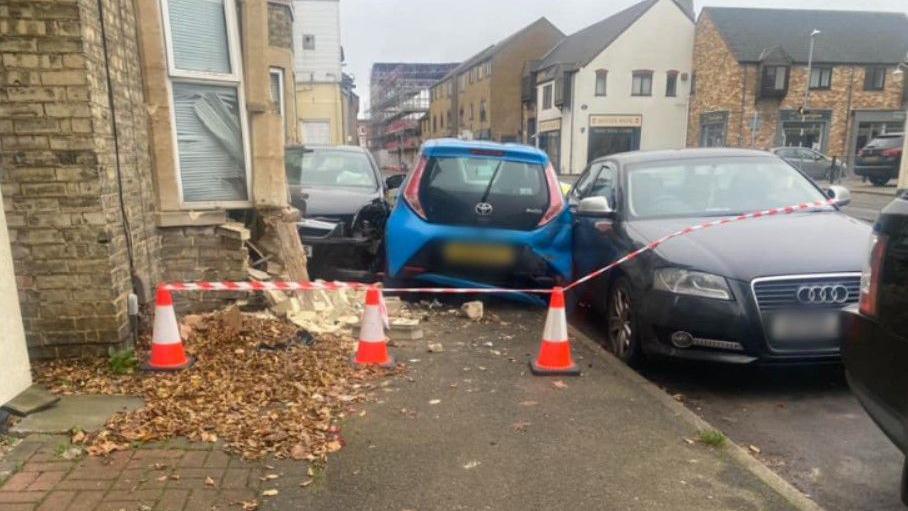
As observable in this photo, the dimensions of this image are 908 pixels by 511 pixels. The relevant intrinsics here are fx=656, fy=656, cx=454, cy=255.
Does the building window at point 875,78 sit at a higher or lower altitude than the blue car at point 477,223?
higher

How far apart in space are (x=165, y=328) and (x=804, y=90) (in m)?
46.6

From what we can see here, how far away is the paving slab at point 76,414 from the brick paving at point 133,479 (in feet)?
0.40

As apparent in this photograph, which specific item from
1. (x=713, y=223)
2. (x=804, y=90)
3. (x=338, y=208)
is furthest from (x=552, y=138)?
(x=713, y=223)

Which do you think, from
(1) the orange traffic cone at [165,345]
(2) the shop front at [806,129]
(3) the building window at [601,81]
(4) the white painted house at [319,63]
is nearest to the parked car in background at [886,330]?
(1) the orange traffic cone at [165,345]

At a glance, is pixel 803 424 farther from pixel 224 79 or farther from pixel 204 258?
pixel 224 79

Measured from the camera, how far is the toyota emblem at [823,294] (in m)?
4.13

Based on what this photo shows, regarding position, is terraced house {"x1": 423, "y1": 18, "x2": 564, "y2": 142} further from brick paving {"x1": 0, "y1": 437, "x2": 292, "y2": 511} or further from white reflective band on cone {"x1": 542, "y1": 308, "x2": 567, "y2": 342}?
brick paving {"x1": 0, "y1": 437, "x2": 292, "y2": 511}

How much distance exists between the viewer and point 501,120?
60.6 metres

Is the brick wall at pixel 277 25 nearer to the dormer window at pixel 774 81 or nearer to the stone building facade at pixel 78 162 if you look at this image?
the stone building facade at pixel 78 162

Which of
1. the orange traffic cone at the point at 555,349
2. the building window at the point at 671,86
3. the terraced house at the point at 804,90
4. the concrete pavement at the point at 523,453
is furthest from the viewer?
the building window at the point at 671,86

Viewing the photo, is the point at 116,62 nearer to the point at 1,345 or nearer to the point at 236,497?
the point at 1,345

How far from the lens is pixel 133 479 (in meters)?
2.95

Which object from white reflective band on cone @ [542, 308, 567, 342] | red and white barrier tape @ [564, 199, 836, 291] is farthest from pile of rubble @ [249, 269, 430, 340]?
red and white barrier tape @ [564, 199, 836, 291]

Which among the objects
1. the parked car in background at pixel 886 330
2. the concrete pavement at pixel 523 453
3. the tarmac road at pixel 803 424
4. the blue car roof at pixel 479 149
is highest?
the blue car roof at pixel 479 149
